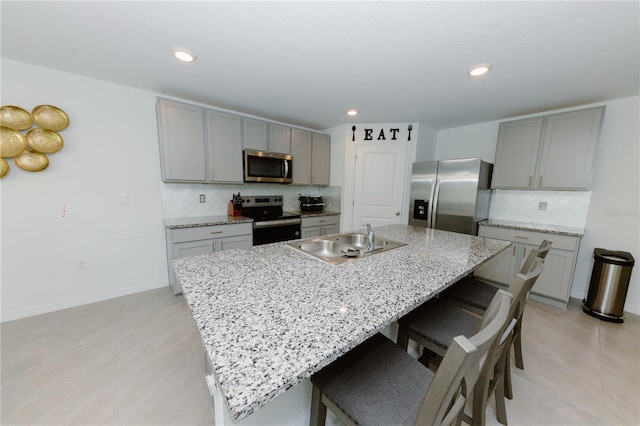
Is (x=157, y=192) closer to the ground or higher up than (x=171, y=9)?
closer to the ground

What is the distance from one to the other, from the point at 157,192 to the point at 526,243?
176 inches

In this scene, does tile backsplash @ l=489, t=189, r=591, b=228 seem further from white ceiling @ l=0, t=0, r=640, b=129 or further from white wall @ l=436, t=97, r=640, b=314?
white ceiling @ l=0, t=0, r=640, b=129

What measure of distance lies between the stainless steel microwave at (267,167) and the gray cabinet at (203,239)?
A: 0.70 metres

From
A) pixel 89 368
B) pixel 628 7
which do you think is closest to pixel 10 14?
pixel 89 368

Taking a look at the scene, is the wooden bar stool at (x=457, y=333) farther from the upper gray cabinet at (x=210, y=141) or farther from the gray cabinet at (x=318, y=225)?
the upper gray cabinet at (x=210, y=141)

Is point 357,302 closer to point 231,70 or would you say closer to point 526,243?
point 231,70

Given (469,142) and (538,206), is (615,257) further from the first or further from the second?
(469,142)

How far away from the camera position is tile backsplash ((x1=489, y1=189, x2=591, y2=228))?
278cm

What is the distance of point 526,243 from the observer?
273cm

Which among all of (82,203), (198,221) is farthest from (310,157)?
Answer: (82,203)

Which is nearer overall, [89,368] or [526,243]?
[89,368]

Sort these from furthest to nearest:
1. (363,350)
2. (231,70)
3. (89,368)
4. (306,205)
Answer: (306,205), (231,70), (89,368), (363,350)

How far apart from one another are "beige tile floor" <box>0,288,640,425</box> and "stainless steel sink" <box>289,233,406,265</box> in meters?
1.14

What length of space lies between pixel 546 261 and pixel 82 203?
16.8 ft
